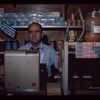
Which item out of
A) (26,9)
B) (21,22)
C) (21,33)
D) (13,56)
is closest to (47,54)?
(21,22)

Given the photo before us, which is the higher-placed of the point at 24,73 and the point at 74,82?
the point at 24,73

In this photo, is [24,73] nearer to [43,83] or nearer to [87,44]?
[43,83]

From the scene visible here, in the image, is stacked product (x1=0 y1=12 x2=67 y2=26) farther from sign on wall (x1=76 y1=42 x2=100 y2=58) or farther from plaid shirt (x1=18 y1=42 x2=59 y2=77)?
sign on wall (x1=76 y1=42 x2=100 y2=58)

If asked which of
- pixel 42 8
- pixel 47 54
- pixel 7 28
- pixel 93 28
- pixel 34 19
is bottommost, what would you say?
pixel 47 54

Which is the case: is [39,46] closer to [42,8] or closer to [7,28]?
[7,28]

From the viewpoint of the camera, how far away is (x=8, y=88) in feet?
3.08

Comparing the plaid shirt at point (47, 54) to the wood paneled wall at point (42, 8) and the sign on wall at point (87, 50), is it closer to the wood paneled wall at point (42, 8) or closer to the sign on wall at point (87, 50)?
the wood paneled wall at point (42, 8)

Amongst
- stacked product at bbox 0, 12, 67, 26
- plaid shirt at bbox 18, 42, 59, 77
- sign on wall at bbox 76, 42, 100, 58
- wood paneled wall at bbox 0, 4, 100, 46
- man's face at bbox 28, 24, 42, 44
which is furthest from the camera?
wood paneled wall at bbox 0, 4, 100, 46

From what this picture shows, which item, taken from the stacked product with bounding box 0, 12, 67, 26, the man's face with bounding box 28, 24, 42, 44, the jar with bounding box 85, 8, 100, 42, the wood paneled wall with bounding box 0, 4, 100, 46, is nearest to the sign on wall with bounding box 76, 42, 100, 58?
the jar with bounding box 85, 8, 100, 42

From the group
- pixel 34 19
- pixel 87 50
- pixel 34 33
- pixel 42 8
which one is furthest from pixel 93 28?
pixel 42 8

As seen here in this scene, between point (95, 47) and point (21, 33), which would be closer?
point (95, 47)

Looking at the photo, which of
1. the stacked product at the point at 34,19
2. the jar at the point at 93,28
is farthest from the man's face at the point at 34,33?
the jar at the point at 93,28

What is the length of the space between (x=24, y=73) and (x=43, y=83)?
0.22 m

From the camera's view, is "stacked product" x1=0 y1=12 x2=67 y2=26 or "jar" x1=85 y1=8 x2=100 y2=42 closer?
"jar" x1=85 y1=8 x2=100 y2=42
